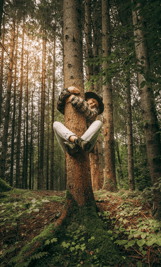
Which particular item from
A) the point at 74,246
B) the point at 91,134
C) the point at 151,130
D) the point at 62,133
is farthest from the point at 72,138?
the point at 151,130

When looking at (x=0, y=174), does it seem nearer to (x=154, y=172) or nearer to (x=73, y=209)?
(x=73, y=209)

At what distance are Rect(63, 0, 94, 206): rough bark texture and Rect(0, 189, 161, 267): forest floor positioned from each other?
62 cm

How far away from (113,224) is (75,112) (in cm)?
226

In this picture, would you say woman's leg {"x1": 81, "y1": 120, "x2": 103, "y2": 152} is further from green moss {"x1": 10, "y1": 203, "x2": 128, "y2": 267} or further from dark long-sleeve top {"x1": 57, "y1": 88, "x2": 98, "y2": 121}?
green moss {"x1": 10, "y1": 203, "x2": 128, "y2": 267}

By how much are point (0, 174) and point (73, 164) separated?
22.6ft

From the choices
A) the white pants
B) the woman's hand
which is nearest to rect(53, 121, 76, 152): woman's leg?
the white pants

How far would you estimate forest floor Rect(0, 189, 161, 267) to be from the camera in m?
2.04

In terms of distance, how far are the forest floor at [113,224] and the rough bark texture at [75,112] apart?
0.62m

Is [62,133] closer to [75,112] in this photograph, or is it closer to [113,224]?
[75,112]

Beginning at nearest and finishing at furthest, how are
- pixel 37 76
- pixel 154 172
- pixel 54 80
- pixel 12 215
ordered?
pixel 154 172, pixel 12 215, pixel 54 80, pixel 37 76

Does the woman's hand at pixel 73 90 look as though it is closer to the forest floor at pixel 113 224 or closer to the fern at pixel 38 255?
the forest floor at pixel 113 224

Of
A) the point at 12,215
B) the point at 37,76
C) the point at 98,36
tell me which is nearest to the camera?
the point at 12,215

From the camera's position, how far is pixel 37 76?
12930 mm

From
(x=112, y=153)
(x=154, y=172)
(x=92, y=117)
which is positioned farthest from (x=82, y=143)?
(x=112, y=153)
